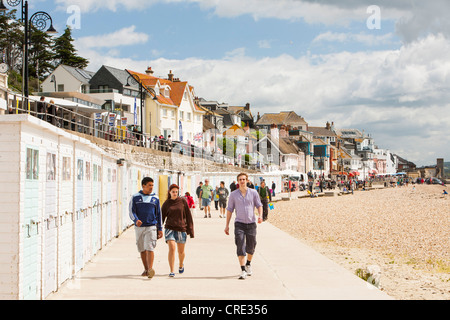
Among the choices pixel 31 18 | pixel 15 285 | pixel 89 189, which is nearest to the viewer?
pixel 15 285

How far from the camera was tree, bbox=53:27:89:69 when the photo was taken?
75.9 metres

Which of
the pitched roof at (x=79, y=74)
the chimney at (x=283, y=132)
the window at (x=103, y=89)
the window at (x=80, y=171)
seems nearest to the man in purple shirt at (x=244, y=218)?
the window at (x=80, y=171)

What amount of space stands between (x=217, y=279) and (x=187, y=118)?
2322 inches

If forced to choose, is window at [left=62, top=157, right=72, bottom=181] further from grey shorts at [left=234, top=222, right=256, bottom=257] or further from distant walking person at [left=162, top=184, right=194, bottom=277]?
grey shorts at [left=234, top=222, right=256, bottom=257]

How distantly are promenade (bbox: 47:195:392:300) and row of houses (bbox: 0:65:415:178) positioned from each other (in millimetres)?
9840

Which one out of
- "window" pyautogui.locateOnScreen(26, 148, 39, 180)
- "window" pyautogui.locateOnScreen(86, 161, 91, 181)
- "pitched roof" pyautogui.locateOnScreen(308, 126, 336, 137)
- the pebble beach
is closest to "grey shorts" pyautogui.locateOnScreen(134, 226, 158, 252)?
"window" pyautogui.locateOnScreen(86, 161, 91, 181)

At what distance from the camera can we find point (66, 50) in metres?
76.2

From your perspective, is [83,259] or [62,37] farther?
[62,37]

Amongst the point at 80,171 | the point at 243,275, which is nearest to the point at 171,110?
the point at 80,171

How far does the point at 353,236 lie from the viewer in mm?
21578

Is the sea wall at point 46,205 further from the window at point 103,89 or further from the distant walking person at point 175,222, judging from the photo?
the window at point 103,89

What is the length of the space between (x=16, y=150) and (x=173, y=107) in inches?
2280
